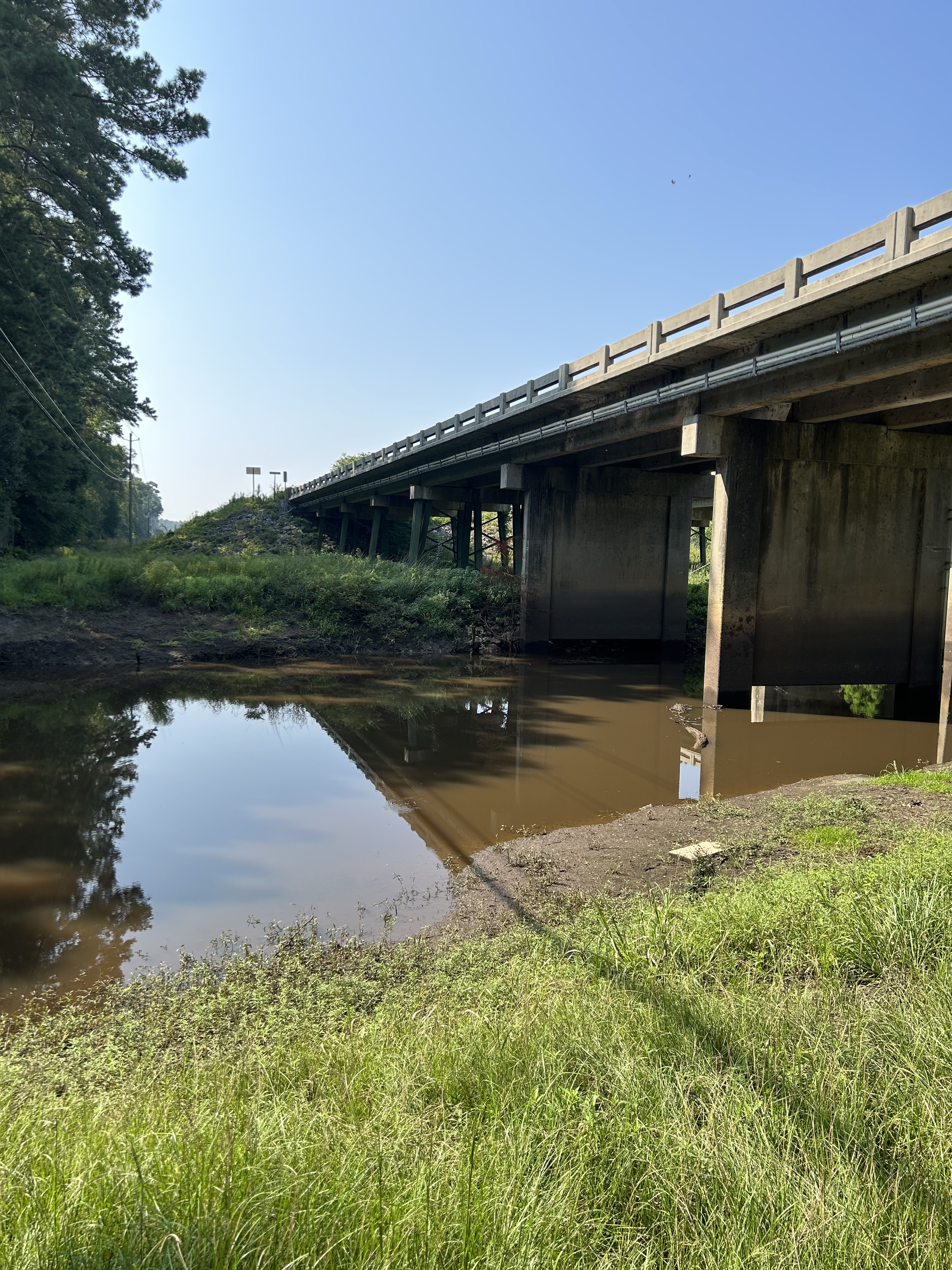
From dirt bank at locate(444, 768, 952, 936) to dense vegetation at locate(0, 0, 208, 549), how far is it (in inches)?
875

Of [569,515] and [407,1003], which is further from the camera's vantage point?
[569,515]

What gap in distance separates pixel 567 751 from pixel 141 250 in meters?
23.4

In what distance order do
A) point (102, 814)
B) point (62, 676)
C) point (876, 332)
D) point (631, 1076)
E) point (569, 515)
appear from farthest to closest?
point (569, 515)
point (62, 676)
point (876, 332)
point (102, 814)
point (631, 1076)

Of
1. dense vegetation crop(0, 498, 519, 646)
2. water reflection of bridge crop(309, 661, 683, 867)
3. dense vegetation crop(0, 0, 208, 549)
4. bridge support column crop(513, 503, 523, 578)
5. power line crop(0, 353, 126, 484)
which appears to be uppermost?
dense vegetation crop(0, 0, 208, 549)

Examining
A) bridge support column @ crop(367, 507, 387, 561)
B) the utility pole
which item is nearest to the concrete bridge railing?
bridge support column @ crop(367, 507, 387, 561)

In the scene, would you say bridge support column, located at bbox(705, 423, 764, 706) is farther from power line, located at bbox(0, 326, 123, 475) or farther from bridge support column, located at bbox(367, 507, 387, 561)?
bridge support column, located at bbox(367, 507, 387, 561)

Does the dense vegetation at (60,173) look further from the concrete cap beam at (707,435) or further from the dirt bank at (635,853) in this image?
the dirt bank at (635,853)

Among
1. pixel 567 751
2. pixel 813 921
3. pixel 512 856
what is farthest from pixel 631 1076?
pixel 567 751

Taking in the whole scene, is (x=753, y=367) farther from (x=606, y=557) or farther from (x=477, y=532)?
(x=477, y=532)

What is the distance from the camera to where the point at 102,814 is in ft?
31.3

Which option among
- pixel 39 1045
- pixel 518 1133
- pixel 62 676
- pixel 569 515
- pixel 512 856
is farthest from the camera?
pixel 569 515

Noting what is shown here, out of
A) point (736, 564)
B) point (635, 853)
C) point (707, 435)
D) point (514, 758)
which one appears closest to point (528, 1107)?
point (635, 853)

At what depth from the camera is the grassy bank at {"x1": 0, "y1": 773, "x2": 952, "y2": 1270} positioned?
220 cm

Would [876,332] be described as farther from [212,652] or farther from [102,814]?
[212,652]
